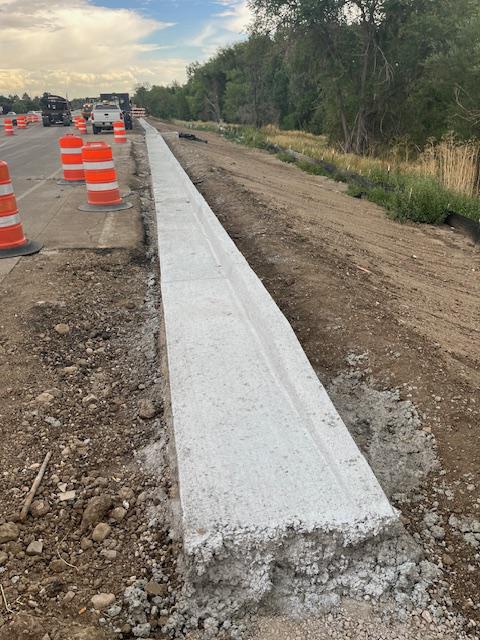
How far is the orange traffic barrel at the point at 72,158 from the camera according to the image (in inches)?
450

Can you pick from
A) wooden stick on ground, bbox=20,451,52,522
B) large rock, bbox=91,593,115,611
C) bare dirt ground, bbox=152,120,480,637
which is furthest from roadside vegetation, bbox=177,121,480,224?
large rock, bbox=91,593,115,611

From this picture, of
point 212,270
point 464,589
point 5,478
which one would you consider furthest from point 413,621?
point 212,270

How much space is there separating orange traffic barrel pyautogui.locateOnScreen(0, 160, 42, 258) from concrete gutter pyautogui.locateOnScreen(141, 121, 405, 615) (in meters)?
3.80

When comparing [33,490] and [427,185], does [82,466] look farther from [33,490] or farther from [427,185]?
[427,185]

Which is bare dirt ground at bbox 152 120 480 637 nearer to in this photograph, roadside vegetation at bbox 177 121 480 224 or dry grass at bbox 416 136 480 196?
roadside vegetation at bbox 177 121 480 224

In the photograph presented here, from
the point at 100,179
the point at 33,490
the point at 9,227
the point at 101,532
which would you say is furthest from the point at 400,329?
the point at 100,179

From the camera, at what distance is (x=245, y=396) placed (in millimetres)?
3193

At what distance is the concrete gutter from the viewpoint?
2201 millimetres

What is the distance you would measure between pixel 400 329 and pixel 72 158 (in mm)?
9650

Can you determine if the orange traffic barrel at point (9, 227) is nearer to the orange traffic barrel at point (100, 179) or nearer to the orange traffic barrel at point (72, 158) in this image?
the orange traffic barrel at point (100, 179)

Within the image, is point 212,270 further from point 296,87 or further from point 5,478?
point 296,87

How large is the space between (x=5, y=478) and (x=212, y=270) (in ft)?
10.0

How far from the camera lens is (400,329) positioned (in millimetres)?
4598

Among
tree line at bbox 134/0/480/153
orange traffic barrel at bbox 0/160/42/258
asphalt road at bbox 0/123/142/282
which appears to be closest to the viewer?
orange traffic barrel at bbox 0/160/42/258
